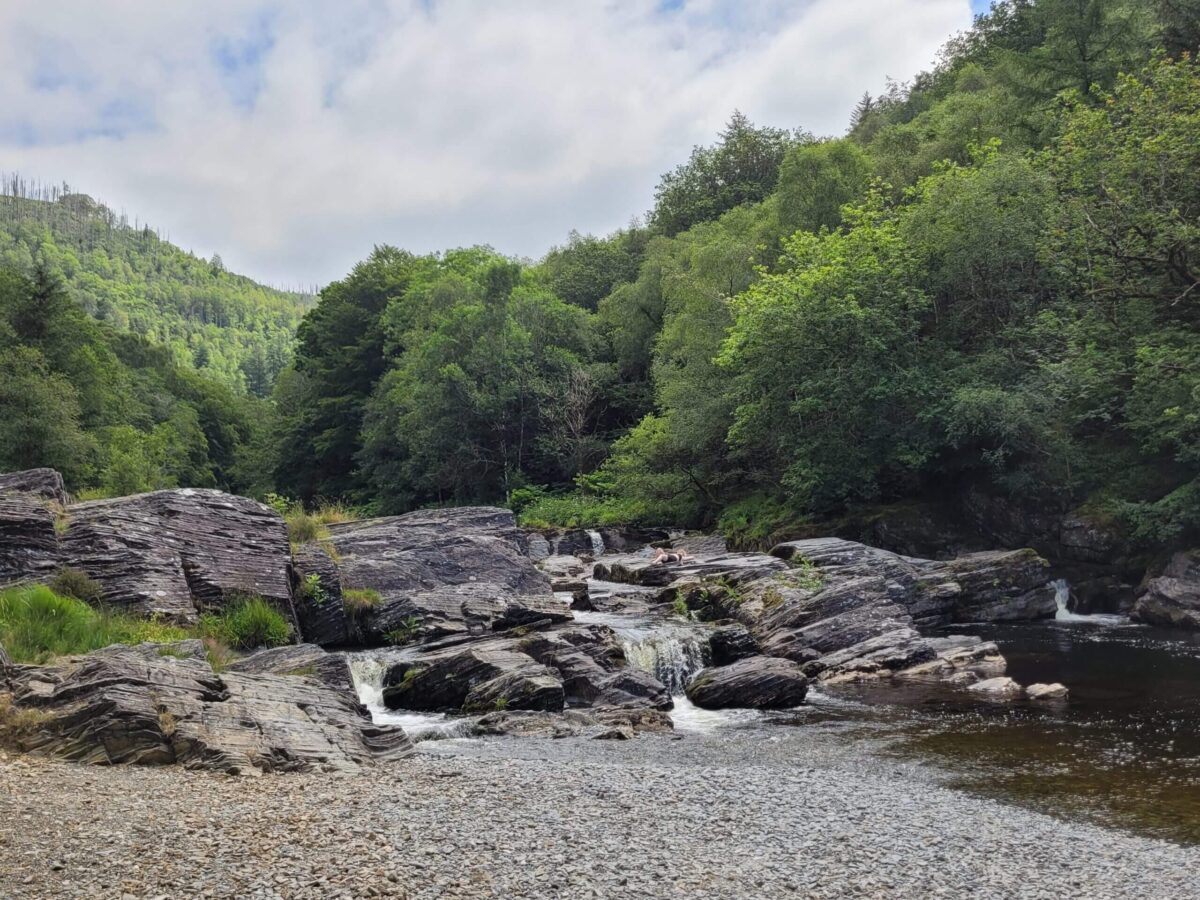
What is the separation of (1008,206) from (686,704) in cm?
2625

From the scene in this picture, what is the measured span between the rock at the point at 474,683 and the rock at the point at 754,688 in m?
3.22

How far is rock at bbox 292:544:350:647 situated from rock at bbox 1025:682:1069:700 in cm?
1542

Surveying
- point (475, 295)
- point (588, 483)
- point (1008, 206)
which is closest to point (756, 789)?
point (1008, 206)

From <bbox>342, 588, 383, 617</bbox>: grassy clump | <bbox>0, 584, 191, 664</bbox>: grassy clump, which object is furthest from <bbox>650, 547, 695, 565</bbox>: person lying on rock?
<bbox>0, 584, 191, 664</bbox>: grassy clump

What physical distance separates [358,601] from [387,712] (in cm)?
482

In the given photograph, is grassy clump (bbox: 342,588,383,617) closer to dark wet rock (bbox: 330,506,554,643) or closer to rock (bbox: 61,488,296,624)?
dark wet rock (bbox: 330,506,554,643)

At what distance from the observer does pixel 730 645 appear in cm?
2136

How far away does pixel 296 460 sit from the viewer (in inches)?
2916

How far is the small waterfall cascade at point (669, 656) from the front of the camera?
65.9ft

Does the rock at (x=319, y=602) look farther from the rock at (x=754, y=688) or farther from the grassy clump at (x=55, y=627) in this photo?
the rock at (x=754, y=688)

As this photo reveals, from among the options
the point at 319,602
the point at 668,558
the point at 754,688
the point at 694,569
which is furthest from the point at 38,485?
the point at 668,558

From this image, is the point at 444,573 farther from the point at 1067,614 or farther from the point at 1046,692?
the point at 1067,614

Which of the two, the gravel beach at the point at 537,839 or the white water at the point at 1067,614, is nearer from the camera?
the gravel beach at the point at 537,839

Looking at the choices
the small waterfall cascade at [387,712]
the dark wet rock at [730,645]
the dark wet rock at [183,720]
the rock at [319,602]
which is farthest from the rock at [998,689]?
the rock at [319,602]
